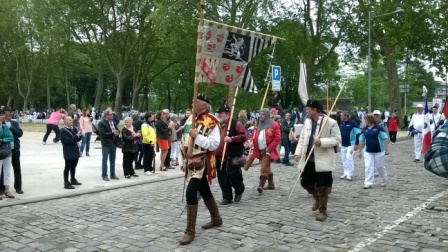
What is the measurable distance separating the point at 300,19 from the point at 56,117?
23.2 metres

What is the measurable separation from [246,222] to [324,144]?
5.56 feet

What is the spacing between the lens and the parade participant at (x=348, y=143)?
36.3 feet

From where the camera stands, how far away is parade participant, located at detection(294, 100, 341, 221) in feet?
23.2

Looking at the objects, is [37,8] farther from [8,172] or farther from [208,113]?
[208,113]

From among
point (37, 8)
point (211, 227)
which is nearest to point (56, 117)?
point (211, 227)

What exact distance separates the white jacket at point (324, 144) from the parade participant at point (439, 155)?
451cm

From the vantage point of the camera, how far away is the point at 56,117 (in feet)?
63.8

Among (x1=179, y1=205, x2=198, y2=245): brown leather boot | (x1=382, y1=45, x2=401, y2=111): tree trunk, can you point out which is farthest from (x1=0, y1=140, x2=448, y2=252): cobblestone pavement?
(x1=382, y1=45, x2=401, y2=111): tree trunk

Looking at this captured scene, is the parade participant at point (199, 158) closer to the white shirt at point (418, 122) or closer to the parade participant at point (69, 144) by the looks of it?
the parade participant at point (69, 144)

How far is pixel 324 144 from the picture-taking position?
23.3ft

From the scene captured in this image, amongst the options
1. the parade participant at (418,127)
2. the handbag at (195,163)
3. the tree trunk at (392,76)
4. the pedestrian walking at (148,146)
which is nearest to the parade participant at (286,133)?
the parade participant at (418,127)

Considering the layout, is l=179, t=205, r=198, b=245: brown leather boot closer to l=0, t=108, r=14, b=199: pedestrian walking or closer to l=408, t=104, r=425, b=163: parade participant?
l=0, t=108, r=14, b=199: pedestrian walking

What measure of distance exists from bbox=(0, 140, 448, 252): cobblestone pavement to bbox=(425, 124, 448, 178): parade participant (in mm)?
3247

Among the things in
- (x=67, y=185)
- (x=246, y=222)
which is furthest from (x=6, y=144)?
(x=246, y=222)
